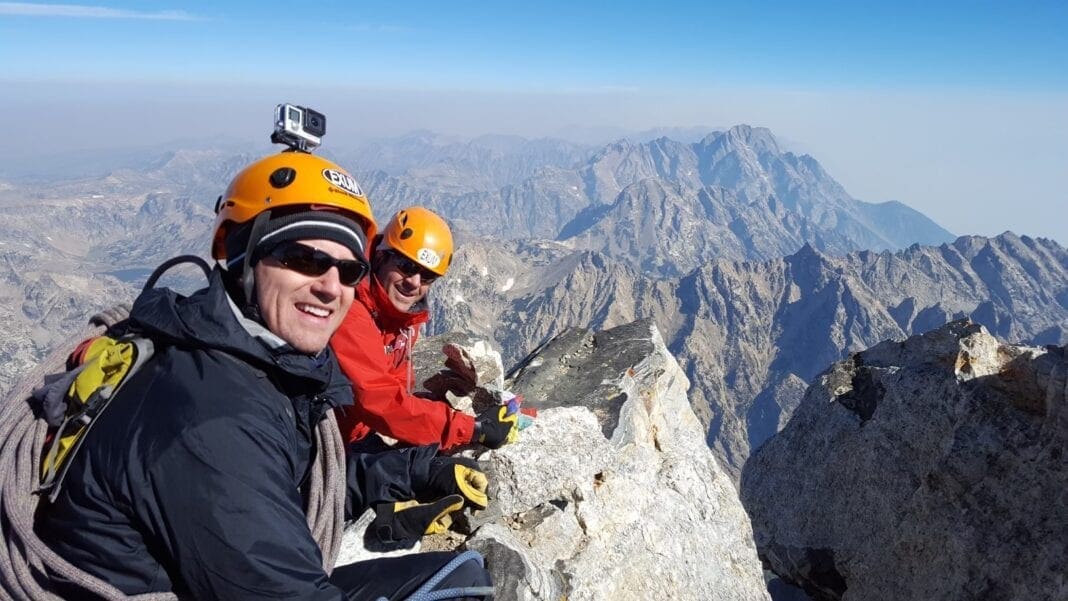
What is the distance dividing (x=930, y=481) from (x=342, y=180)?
541 inches

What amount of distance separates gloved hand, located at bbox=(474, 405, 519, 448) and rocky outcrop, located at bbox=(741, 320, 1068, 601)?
9.17 meters

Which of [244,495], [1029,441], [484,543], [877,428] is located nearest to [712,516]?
[484,543]

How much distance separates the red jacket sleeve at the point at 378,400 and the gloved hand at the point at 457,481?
1.99 ft

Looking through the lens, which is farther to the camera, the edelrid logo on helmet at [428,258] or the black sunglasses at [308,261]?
the edelrid logo on helmet at [428,258]

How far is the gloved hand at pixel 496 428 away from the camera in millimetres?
9375

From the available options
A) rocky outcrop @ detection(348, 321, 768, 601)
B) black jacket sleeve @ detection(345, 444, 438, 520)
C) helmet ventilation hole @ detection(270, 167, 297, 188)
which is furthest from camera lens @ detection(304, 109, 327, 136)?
rocky outcrop @ detection(348, 321, 768, 601)

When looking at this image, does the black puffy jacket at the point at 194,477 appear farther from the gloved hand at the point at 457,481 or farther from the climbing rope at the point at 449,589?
the gloved hand at the point at 457,481

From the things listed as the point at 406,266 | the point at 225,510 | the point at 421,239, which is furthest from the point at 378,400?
the point at 225,510

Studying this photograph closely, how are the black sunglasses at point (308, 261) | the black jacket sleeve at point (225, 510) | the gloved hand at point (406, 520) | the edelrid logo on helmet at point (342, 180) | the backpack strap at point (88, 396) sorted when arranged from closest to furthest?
1. the black jacket sleeve at point (225, 510)
2. the backpack strap at point (88, 396)
3. the black sunglasses at point (308, 261)
4. the edelrid logo on helmet at point (342, 180)
5. the gloved hand at point (406, 520)

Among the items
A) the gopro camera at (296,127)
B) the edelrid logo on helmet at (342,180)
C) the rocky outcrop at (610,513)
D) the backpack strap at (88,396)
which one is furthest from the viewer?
the rocky outcrop at (610,513)

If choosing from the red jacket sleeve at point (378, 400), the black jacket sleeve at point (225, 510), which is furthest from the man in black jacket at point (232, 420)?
the red jacket sleeve at point (378, 400)

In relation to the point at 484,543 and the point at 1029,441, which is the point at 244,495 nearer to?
the point at 484,543

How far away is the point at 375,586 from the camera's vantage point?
5.52 meters

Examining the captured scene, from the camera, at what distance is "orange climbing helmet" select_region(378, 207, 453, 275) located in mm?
9578
